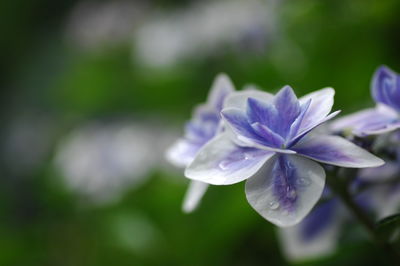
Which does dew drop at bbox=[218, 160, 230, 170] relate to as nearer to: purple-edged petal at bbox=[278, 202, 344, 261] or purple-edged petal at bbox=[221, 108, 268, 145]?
purple-edged petal at bbox=[221, 108, 268, 145]

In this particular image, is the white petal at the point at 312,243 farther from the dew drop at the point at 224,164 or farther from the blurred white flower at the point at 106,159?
the blurred white flower at the point at 106,159

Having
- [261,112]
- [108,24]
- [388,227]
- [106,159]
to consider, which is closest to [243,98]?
[261,112]

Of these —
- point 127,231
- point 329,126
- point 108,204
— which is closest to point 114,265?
point 127,231

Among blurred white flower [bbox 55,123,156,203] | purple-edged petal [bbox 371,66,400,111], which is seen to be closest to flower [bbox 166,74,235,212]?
purple-edged petal [bbox 371,66,400,111]

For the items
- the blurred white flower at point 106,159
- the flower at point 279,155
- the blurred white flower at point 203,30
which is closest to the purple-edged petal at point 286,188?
the flower at point 279,155

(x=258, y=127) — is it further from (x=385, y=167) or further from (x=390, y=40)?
(x=390, y=40)

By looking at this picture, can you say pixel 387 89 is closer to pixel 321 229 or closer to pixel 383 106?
pixel 383 106
